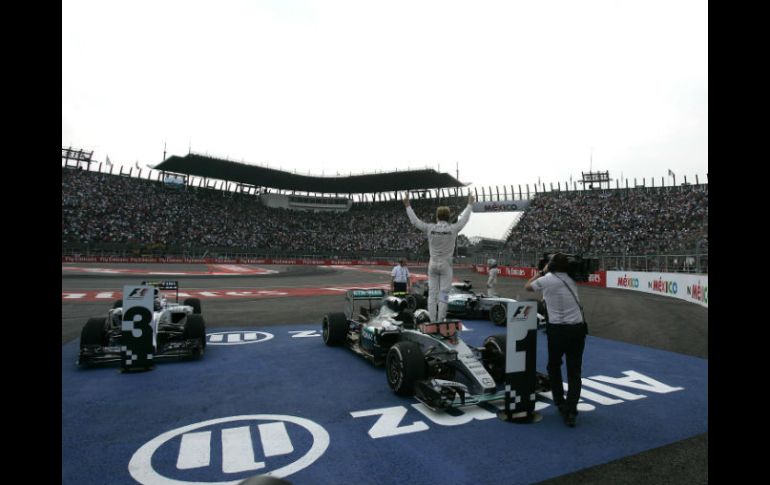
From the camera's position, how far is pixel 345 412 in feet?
14.8

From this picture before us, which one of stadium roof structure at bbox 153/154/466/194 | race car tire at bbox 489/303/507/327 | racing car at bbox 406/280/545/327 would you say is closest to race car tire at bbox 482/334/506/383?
racing car at bbox 406/280/545/327

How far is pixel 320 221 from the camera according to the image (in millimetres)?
59438

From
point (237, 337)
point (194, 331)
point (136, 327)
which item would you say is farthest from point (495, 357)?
point (237, 337)

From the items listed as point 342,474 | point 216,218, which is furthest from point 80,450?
point 216,218

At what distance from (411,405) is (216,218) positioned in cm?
5188

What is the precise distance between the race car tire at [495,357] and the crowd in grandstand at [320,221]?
115 feet

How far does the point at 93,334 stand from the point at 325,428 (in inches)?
179

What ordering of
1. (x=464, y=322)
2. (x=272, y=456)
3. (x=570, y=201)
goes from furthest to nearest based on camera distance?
(x=570, y=201) < (x=464, y=322) < (x=272, y=456)

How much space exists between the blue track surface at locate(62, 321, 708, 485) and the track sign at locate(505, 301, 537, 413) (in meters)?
0.26

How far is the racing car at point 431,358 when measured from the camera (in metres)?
4.64

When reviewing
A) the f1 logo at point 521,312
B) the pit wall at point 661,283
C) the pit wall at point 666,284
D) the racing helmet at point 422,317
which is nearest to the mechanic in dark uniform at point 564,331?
the f1 logo at point 521,312

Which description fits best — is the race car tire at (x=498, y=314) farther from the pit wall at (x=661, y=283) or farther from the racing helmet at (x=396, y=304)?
the racing helmet at (x=396, y=304)

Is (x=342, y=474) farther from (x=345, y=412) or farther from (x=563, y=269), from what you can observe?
(x=563, y=269)

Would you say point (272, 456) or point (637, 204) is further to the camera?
point (637, 204)
